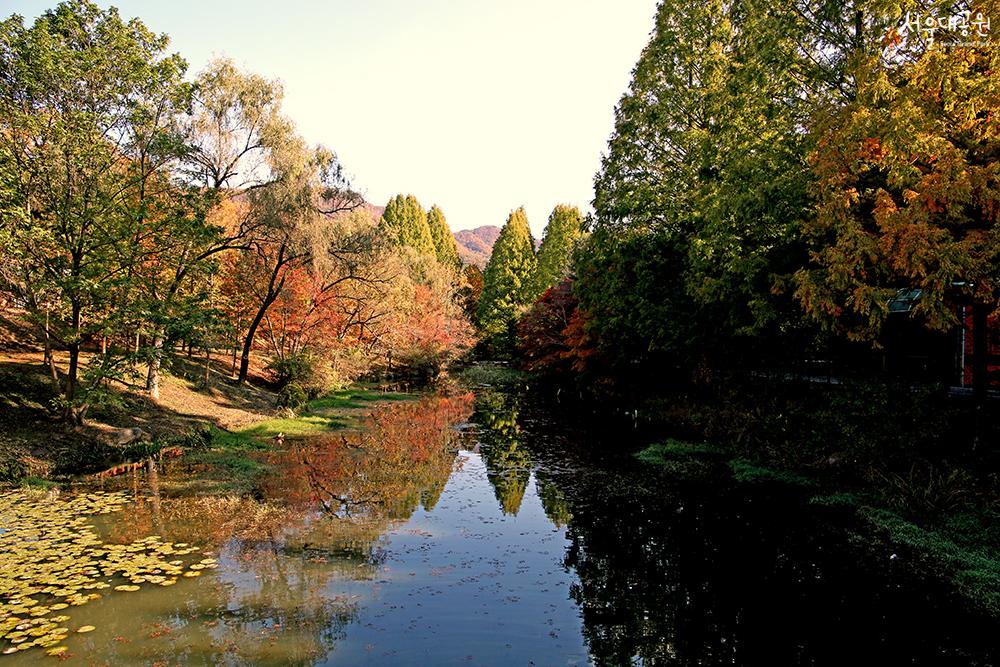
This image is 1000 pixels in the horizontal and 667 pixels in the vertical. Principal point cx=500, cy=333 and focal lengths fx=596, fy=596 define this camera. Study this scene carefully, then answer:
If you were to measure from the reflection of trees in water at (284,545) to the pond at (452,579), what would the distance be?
0.04m

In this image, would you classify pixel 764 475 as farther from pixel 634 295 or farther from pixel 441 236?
pixel 441 236

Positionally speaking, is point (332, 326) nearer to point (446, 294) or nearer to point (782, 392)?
point (446, 294)

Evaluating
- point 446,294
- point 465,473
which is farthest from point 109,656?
point 446,294

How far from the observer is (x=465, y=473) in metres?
15.8

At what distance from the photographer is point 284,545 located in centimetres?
962

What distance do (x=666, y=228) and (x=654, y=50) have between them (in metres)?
6.79

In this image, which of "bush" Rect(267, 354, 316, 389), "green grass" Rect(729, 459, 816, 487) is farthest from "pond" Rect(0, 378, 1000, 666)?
"bush" Rect(267, 354, 316, 389)

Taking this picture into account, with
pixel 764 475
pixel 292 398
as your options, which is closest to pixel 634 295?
pixel 764 475

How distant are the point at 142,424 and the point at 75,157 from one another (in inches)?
289

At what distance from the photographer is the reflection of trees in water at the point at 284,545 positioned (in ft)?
21.5

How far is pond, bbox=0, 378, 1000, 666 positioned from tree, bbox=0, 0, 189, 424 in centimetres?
483

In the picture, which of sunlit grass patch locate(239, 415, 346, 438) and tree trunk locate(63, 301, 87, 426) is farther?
sunlit grass patch locate(239, 415, 346, 438)

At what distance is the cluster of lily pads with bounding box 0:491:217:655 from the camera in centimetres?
670

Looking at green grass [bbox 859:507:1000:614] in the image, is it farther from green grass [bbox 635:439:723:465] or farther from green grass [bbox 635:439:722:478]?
green grass [bbox 635:439:723:465]
